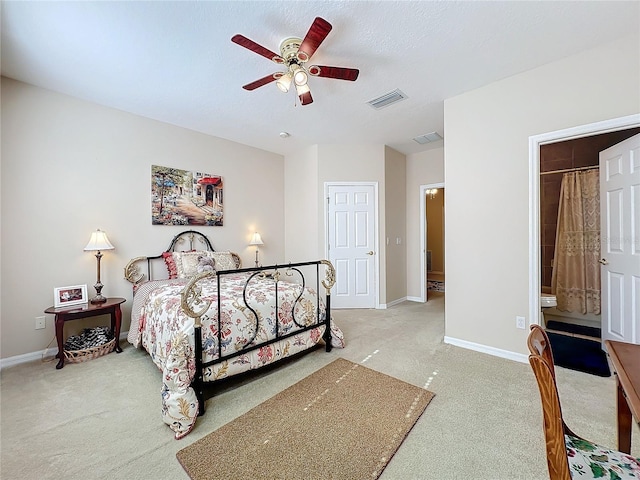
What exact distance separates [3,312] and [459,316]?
4710 mm

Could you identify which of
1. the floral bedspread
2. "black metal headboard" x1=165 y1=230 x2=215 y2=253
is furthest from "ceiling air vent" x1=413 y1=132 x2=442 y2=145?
"black metal headboard" x1=165 y1=230 x2=215 y2=253

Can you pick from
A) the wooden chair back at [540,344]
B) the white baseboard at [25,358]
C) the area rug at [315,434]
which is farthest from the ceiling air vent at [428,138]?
the white baseboard at [25,358]

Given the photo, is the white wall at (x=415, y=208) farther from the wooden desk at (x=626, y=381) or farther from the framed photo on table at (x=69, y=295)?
the framed photo on table at (x=69, y=295)

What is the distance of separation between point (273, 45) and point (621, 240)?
381cm

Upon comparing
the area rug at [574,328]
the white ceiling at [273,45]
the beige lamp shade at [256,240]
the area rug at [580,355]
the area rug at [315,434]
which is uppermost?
the white ceiling at [273,45]

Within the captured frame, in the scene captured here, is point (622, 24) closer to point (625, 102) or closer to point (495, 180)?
point (625, 102)

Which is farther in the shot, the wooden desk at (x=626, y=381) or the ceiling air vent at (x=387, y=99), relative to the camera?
the ceiling air vent at (x=387, y=99)

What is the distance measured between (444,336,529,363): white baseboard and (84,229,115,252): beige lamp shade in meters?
4.00

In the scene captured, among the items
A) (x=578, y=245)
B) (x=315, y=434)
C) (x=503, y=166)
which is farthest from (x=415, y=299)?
(x=315, y=434)

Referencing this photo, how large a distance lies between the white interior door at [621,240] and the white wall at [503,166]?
67 cm

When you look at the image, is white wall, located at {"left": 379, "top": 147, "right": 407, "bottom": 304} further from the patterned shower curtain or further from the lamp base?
the lamp base

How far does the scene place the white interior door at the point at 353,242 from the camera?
470 centimetres

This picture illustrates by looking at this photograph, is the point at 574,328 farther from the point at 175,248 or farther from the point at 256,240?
the point at 175,248

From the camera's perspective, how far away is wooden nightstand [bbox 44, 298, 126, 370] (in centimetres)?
257
